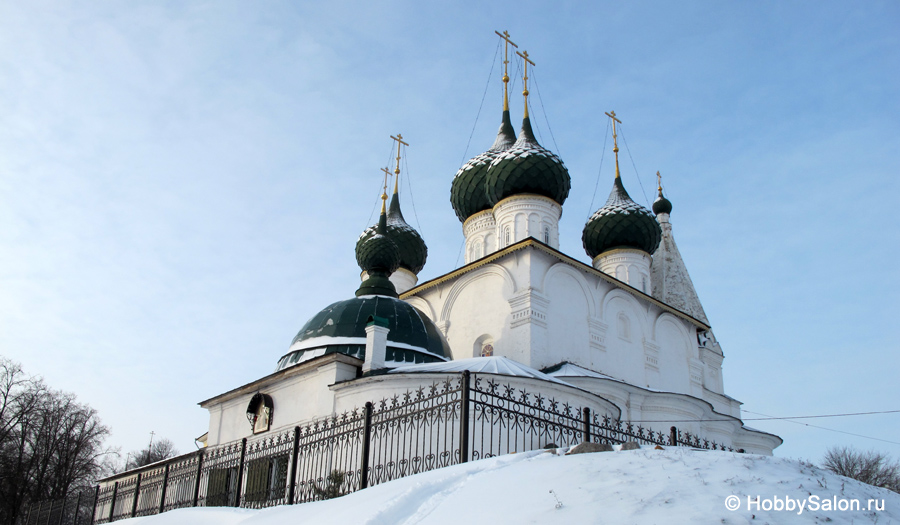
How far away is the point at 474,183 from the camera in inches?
813

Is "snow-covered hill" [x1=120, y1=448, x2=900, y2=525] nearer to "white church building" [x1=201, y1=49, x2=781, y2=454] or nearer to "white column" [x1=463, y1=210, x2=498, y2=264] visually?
"white church building" [x1=201, y1=49, x2=781, y2=454]

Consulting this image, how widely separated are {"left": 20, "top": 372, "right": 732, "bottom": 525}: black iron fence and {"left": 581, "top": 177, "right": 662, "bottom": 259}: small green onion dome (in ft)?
31.4

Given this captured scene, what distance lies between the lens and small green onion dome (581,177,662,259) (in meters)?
20.5

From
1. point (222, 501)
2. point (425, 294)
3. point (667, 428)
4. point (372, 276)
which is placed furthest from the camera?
point (425, 294)

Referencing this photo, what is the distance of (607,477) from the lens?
15.8 feet

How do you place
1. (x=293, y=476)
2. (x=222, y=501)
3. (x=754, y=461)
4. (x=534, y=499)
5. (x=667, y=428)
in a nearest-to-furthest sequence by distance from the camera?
(x=534, y=499) < (x=754, y=461) < (x=293, y=476) < (x=222, y=501) < (x=667, y=428)

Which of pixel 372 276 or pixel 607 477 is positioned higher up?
pixel 372 276

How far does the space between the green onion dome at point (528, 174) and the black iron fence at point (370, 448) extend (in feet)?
26.0

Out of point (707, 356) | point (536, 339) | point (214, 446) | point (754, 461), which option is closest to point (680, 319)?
point (707, 356)

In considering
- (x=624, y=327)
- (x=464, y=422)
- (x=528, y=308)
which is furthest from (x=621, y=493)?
(x=624, y=327)

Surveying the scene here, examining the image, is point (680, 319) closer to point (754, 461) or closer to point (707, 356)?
point (707, 356)

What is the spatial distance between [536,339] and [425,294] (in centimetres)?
399

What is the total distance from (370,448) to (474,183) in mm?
12071

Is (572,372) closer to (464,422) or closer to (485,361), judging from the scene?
(485,361)
